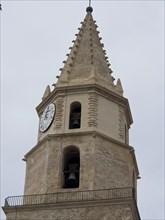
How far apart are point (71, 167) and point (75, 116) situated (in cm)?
251

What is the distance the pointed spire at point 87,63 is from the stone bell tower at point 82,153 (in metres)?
0.04

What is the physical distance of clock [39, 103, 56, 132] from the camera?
34094 mm

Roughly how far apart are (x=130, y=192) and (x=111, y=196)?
77 centimetres

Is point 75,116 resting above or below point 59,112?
below

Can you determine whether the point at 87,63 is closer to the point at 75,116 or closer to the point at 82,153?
the point at 75,116

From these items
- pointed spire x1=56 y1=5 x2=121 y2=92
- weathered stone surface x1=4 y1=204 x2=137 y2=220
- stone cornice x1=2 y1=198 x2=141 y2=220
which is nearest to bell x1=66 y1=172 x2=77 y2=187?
stone cornice x1=2 y1=198 x2=141 y2=220

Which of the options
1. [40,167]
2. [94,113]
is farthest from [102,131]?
[40,167]

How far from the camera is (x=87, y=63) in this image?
119 ft

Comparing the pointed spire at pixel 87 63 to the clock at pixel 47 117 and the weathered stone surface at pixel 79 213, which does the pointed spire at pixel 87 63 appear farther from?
the weathered stone surface at pixel 79 213

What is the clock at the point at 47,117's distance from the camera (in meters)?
34.1

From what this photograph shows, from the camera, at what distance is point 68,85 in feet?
114

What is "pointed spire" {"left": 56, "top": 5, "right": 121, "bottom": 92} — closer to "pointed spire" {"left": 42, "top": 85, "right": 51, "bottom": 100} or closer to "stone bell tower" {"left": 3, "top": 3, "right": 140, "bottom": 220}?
"stone bell tower" {"left": 3, "top": 3, "right": 140, "bottom": 220}

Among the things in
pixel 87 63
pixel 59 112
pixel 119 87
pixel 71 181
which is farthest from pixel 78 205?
pixel 87 63

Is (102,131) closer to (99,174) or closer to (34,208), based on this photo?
(99,174)
